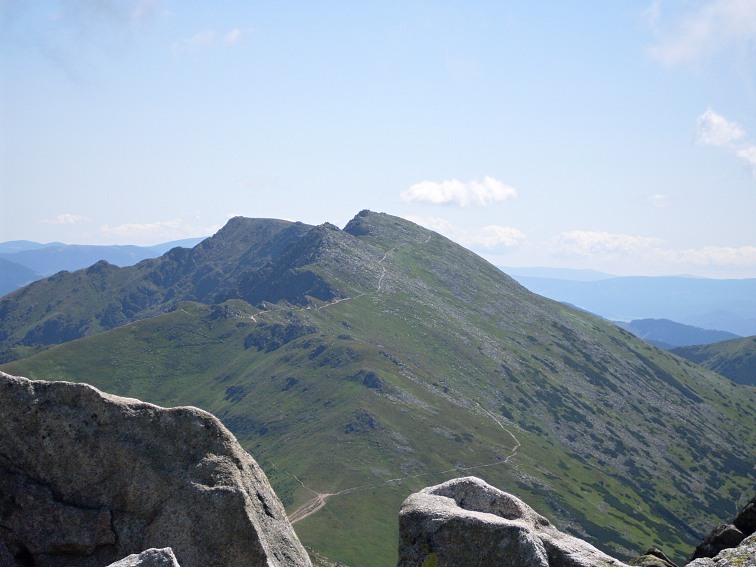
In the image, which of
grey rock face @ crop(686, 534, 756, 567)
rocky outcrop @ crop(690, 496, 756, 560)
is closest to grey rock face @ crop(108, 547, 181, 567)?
grey rock face @ crop(686, 534, 756, 567)

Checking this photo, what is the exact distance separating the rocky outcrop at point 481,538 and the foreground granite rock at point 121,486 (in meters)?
4.39

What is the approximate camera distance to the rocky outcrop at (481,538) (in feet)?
53.4

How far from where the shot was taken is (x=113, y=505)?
20156mm

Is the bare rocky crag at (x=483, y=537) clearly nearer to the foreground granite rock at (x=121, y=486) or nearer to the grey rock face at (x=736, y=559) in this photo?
the grey rock face at (x=736, y=559)

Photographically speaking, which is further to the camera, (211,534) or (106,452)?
(106,452)

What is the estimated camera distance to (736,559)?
17219mm

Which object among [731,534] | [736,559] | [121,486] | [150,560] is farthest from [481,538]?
[731,534]

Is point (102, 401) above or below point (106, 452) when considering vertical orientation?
above

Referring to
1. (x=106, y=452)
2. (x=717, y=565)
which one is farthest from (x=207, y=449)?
(x=717, y=565)

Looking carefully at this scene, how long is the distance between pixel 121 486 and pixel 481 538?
10.8 m

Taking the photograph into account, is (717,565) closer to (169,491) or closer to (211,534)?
(211,534)

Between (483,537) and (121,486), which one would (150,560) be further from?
A: (483,537)

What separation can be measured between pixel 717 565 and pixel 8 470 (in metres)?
20.1

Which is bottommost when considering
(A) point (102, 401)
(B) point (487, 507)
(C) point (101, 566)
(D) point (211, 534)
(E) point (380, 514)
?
(E) point (380, 514)
